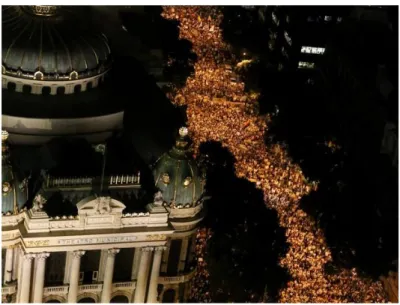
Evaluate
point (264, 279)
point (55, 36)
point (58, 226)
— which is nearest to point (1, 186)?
point (58, 226)

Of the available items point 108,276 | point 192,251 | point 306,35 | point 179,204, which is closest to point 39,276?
point 108,276

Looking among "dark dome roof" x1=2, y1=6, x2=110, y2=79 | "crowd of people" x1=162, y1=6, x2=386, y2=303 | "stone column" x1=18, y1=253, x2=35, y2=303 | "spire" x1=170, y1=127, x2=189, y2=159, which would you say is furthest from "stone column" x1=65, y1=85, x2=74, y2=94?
"crowd of people" x1=162, y1=6, x2=386, y2=303

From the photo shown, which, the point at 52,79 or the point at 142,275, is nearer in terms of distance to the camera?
the point at 142,275

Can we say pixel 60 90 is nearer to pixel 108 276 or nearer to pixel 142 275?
pixel 108 276

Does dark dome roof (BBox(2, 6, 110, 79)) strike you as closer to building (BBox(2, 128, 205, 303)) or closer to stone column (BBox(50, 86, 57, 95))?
stone column (BBox(50, 86, 57, 95))

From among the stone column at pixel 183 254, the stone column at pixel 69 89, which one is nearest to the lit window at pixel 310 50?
the stone column at pixel 69 89

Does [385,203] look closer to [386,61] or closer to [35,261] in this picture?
[386,61]
